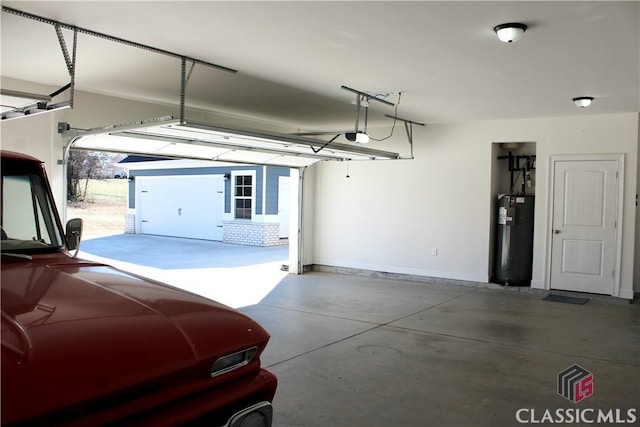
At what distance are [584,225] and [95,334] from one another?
8.44 m

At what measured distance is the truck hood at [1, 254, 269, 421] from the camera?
A: 1467 mm

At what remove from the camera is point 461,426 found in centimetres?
355

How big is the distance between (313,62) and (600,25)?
2.73m

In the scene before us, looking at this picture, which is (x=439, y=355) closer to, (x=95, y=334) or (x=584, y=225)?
(x=95, y=334)

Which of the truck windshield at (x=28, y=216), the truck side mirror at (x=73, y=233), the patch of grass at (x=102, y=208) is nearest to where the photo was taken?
the truck windshield at (x=28, y=216)

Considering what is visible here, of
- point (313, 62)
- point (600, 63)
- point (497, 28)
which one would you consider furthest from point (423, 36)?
point (600, 63)

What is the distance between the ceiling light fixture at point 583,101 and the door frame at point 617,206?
1.46 m

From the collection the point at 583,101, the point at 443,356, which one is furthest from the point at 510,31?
the point at 583,101

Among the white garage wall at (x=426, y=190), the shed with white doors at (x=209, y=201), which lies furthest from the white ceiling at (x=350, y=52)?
the shed with white doors at (x=209, y=201)

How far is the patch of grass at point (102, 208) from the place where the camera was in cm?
2158

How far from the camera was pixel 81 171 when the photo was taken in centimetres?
2981

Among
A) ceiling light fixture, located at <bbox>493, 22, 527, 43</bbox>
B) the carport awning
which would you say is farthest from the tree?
ceiling light fixture, located at <bbox>493, 22, 527, 43</bbox>

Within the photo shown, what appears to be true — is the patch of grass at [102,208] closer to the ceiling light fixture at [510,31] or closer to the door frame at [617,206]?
the door frame at [617,206]

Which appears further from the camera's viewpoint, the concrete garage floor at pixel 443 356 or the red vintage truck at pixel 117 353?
the concrete garage floor at pixel 443 356
